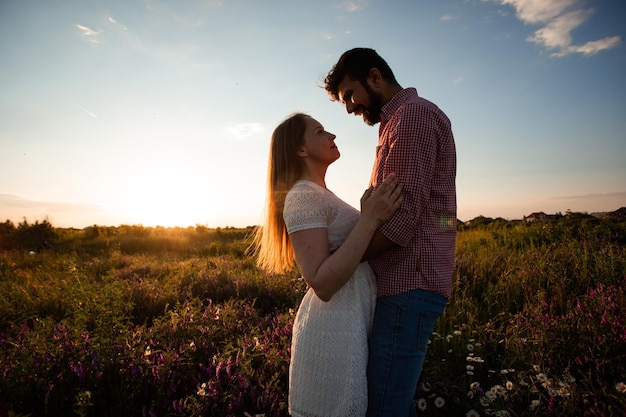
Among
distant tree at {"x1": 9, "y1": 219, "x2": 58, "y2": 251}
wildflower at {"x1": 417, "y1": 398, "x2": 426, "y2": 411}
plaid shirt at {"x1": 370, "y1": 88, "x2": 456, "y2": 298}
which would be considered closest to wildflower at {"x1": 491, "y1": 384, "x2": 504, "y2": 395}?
wildflower at {"x1": 417, "y1": 398, "x2": 426, "y2": 411}

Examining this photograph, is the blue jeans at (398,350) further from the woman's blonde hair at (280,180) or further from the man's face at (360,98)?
the man's face at (360,98)

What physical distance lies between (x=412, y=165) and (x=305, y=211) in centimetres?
63

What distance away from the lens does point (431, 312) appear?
201 centimetres

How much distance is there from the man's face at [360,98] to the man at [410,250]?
0.27m

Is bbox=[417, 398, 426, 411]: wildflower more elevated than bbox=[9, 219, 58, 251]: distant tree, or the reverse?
bbox=[9, 219, 58, 251]: distant tree

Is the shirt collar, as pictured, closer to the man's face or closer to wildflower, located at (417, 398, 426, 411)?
the man's face

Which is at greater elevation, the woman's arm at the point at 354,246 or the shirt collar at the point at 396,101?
the shirt collar at the point at 396,101

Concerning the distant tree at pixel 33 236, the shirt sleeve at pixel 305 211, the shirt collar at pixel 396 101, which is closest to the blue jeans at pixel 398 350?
the shirt sleeve at pixel 305 211

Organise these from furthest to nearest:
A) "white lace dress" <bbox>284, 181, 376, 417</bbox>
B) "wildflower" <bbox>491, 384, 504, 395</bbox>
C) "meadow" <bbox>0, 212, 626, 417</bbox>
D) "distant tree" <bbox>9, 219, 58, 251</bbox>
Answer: "distant tree" <bbox>9, 219, 58, 251</bbox>
"meadow" <bbox>0, 212, 626, 417</bbox>
"wildflower" <bbox>491, 384, 504, 395</bbox>
"white lace dress" <bbox>284, 181, 376, 417</bbox>

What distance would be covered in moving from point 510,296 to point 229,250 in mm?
11418

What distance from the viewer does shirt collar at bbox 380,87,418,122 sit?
2.20 meters

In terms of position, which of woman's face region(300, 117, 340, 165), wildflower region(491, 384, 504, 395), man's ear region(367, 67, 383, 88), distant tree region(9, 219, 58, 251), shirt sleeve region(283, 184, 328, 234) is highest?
man's ear region(367, 67, 383, 88)

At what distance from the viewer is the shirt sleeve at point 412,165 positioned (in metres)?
1.90

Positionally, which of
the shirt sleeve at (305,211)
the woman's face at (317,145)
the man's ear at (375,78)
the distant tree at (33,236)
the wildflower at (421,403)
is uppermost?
the man's ear at (375,78)
